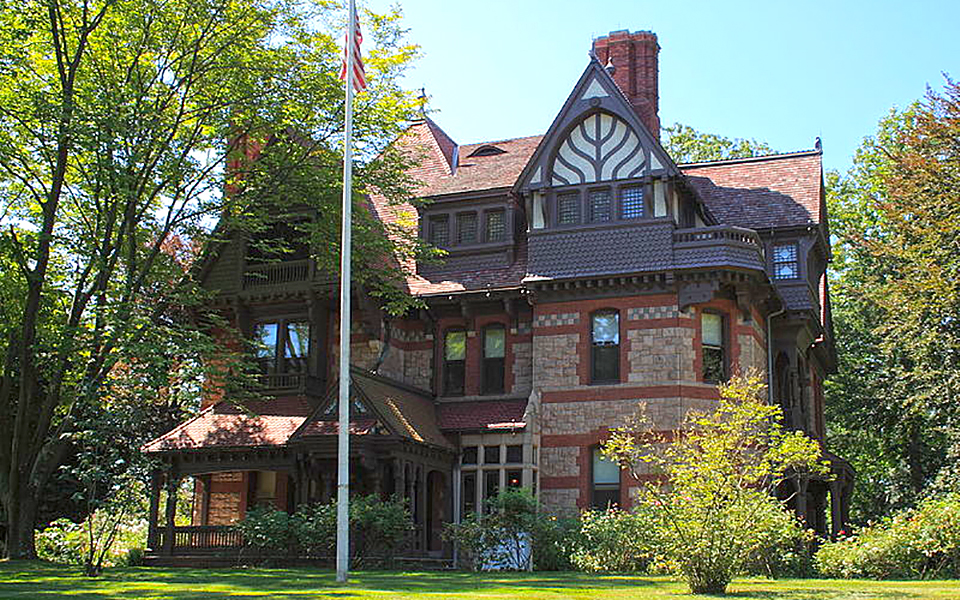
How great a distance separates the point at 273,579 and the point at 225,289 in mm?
13590

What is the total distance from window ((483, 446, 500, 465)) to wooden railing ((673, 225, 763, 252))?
7262mm

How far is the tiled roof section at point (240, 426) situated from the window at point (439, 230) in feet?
20.9

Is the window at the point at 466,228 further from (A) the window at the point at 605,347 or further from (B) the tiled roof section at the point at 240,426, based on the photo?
(B) the tiled roof section at the point at 240,426

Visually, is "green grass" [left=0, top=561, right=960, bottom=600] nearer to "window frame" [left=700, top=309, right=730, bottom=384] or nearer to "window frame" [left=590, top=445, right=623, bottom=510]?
"window frame" [left=590, top=445, right=623, bottom=510]

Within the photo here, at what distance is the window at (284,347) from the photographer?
30642mm

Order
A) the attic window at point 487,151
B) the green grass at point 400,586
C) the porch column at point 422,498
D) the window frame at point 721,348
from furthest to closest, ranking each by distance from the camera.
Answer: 1. the attic window at point 487,151
2. the window frame at point 721,348
3. the porch column at point 422,498
4. the green grass at point 400,586

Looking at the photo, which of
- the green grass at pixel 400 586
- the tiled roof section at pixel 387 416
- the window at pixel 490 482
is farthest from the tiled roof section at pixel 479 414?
the green grass at pixel 400 586

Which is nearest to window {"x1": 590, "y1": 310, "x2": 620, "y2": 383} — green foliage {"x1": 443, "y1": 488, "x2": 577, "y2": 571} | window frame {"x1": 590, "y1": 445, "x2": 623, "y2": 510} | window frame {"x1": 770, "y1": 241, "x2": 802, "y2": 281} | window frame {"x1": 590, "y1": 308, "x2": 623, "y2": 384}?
window frame {"x1": 590, "y1": 308, "x2": 623, "y2": 384}

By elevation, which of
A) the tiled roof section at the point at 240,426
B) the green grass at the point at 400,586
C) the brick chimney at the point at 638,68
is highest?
the brick chimney at the point at 638,68

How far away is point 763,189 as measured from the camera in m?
34.2

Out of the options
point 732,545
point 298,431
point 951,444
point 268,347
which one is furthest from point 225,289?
point 951,444

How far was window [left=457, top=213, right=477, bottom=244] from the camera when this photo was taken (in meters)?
31.9

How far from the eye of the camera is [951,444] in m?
33.5

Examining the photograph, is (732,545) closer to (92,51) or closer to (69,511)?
(92,51)
